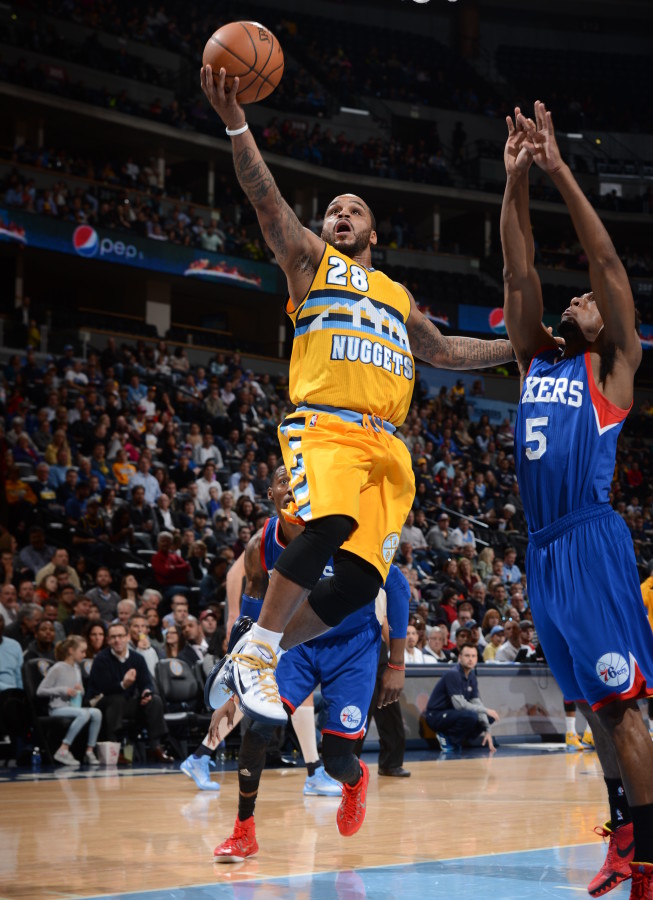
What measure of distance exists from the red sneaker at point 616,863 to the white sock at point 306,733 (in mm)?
4486

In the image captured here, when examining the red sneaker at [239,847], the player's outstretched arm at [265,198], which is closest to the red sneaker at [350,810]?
the red sneaker at [239,847]

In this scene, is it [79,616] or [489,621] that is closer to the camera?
[79,616]

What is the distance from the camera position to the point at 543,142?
14.4ft

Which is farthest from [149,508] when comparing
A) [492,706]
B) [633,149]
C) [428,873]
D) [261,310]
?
[633,149]

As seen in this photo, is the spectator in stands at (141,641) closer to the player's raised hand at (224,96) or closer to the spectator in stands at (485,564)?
the player's raised hand at (224,96)

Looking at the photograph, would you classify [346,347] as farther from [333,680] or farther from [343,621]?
[333,680]

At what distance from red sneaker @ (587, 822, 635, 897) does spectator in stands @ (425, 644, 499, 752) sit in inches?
310

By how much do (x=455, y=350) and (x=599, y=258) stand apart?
124cm

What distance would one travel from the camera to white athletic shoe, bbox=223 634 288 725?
12.9 ft

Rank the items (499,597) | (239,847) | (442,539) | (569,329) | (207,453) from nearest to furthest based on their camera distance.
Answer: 1. (569,329)
2. (239,847)
3. (499,597)
4. (207,453)
5. (442,539)

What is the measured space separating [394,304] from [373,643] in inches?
86.7

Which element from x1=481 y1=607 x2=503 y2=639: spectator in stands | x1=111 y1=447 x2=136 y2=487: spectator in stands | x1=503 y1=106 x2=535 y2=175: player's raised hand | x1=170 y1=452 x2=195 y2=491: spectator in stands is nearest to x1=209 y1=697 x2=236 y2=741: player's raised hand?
x1=503 y1=106 x2=535 y2=175: player's raised hand

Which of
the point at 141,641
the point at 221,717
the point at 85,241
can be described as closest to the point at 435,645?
the point at 141,641

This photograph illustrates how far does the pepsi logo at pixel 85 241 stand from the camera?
25078 millimetres
